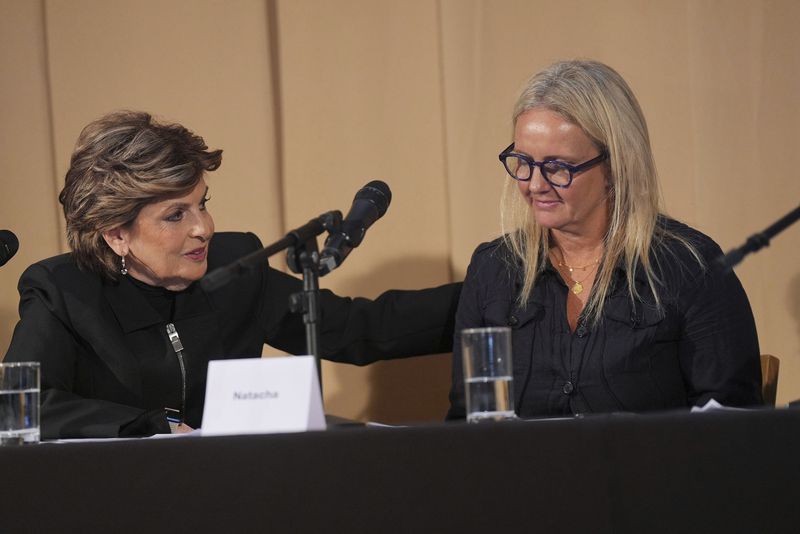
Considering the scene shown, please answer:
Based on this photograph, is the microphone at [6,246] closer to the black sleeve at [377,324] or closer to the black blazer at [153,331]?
the black blazer at [153,331]

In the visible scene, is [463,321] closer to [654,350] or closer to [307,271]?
[654,350]

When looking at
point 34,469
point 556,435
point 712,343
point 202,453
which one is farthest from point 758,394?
point 34,469

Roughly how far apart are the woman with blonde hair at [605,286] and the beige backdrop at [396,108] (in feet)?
1.67

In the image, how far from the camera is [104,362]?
2.46 metres

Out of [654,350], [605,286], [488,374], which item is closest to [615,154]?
[605,286]

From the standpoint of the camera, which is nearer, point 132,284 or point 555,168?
point 555,168

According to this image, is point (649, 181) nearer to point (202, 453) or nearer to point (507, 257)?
point (507, 257)

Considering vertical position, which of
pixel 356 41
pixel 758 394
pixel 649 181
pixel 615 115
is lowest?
pixel 758 394

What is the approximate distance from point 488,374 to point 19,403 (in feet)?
2.47

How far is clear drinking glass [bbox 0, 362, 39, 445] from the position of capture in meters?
1.62

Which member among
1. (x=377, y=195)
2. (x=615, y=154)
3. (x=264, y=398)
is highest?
(x=615, y=154)

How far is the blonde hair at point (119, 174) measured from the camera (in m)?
2.42

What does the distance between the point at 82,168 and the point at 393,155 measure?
90 cm

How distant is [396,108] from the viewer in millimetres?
2961
